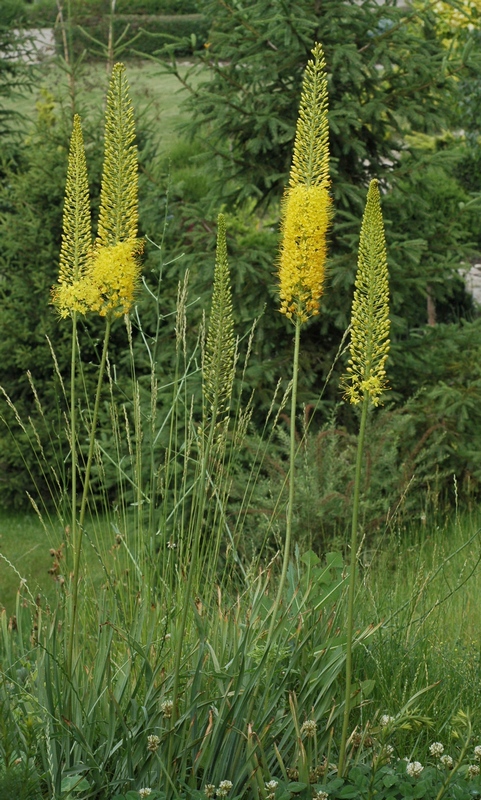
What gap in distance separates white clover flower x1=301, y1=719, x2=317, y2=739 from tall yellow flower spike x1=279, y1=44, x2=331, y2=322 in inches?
41.9

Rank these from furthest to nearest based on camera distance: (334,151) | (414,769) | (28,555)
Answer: (28,555), (334,151), (414,769)

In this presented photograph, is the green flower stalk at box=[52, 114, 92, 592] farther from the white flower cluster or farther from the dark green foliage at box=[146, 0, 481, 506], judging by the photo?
the dark green foliage at box=[146, 0, 481, 506]

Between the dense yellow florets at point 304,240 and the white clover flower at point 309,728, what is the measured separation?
1066 mm

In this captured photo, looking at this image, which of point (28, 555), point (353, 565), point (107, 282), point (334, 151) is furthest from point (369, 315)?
point (28, 555)

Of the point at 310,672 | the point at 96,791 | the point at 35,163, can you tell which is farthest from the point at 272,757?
the point at 35,163

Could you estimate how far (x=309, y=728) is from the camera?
265 cm

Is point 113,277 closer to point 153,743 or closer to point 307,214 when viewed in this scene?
point 307,214

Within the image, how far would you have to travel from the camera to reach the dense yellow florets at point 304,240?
2.48 metres

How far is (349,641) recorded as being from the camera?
232cm

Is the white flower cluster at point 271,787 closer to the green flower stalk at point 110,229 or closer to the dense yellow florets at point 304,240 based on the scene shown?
the green flower stalk at point 110,229

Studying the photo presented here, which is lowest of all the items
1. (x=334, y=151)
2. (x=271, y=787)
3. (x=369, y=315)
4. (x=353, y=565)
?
(x=271, y=787)

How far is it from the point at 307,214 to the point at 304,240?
0.06 meters

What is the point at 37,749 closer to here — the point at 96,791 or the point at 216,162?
the point at 96,791

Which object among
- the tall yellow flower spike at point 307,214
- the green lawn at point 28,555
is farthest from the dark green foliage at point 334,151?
the tall yellow flower spike at point 307,214
